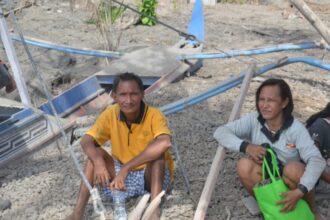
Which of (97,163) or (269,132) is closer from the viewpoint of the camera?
(97,163)

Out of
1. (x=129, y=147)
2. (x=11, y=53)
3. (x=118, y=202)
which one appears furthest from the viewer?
(x=11, y=53)

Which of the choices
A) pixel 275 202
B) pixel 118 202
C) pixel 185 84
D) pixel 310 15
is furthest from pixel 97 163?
pixel 185 84

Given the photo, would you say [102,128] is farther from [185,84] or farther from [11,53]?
[185,84]

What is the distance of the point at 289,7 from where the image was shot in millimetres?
10047

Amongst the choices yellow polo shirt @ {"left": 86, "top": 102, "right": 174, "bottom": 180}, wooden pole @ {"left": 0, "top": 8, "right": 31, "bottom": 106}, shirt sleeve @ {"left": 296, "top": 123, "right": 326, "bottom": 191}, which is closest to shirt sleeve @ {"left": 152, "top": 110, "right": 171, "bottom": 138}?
yellow polo shirt @ {"left": 86, "top": 102, "right": 174, "bottom": 180}

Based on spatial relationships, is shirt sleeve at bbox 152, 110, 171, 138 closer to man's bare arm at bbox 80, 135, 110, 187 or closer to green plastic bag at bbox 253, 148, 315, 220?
man's bare arm at bbox 80, 135, 110, 187

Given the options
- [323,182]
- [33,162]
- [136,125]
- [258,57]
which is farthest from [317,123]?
[258,57]

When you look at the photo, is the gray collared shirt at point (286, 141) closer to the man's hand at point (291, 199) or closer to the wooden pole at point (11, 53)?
the man's hand at point (291, 199)

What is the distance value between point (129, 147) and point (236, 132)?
0.63 m

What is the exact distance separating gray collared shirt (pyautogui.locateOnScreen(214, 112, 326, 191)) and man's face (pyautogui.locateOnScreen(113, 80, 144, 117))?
525 mm

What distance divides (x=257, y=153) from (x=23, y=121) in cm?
194

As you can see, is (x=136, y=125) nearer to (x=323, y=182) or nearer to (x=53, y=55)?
(x=323, y=182)

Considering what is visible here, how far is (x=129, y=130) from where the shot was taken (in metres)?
2.83

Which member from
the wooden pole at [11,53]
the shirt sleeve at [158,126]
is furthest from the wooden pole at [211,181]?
the wooden pole at [11,53]
